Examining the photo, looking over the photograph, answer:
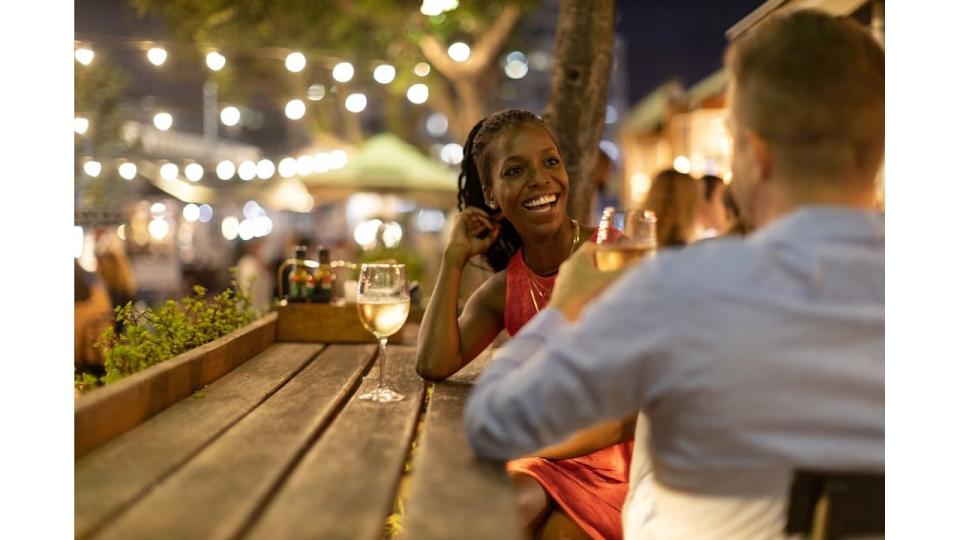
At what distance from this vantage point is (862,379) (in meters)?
1.40

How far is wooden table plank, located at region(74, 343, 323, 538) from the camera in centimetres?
138

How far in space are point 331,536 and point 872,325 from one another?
92 centimetres

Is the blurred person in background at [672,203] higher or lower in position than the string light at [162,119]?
lower

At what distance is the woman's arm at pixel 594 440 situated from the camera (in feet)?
7.25

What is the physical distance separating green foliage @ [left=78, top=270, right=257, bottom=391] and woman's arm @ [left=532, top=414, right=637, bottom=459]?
111 centimetres

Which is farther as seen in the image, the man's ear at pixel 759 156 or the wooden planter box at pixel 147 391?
the wooden planter box at pixel 147 391

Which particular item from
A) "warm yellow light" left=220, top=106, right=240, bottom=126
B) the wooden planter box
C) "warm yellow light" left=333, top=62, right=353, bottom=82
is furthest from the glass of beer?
"warm yellow light" left=220, top=106, right=240, bottom=126

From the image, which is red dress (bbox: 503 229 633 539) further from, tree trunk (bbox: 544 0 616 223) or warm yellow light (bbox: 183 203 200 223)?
warm yellow light (bbox: 183 203 200 223)

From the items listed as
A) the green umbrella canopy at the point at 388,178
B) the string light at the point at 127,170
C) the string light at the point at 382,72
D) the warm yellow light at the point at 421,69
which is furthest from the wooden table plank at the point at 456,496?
the string light at the point at 127,170

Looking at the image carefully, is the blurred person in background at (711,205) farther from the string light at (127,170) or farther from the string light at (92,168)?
the string light at (127,170)

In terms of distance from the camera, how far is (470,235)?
2646 millimetres

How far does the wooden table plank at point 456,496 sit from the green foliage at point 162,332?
960 mm

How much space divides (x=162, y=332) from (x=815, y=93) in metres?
1.96
